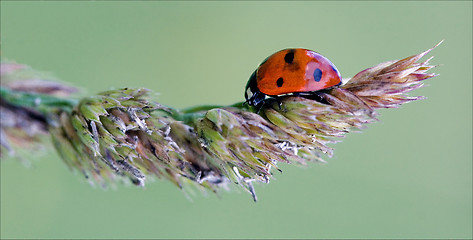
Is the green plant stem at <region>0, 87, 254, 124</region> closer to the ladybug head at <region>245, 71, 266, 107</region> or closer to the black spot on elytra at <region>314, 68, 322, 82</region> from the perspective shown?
the ladybug head at <region>245, 71, 266, 107</region>

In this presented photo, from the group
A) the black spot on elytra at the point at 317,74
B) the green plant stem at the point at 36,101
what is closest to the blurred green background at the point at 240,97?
the green plant stem at the point at 36,101

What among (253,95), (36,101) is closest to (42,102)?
(36,101)

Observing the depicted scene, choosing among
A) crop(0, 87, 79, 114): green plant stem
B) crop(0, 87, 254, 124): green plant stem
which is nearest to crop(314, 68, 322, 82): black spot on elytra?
crop(0, 87, 254, 124): green plant stem

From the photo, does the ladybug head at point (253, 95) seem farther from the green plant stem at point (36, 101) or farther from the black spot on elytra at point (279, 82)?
the green plant stem at point (36, 101)

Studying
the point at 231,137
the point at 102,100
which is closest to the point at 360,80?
the point at 231,137

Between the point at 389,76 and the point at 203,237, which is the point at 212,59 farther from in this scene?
the point at 389,76

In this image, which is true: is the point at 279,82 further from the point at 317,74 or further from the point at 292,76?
the point at 317,74
